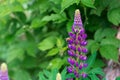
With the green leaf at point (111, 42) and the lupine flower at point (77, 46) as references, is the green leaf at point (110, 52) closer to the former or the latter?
the green leaf at point (111, 42)

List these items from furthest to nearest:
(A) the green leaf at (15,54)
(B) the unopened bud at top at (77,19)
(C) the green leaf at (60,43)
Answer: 1. (A) the green leaf at (15,54)
2. (C) the green leaf at (60,43)
3. (B) the unopened bud at top at (77,19)

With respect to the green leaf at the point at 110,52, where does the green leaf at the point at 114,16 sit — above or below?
above

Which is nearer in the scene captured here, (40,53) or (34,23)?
(34,23)

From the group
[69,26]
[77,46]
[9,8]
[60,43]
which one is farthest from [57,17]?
[77,46]

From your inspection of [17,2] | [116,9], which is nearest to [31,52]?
[17,2]

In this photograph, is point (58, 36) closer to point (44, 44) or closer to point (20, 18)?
point (44, 44)

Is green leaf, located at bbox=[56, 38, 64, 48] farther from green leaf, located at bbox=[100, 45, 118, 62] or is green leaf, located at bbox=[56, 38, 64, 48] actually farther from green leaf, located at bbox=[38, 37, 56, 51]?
green leaf, located at bbox=[100, 45, 118, 62]

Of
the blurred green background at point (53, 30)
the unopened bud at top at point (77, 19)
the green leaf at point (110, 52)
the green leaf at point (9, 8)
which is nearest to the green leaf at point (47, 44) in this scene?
the blurred green background at point (53, 30)

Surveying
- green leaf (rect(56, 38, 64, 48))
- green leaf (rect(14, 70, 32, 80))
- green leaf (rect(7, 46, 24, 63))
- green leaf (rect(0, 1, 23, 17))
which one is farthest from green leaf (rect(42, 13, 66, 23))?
green leaf (rect(14, 70, 32, 80))
